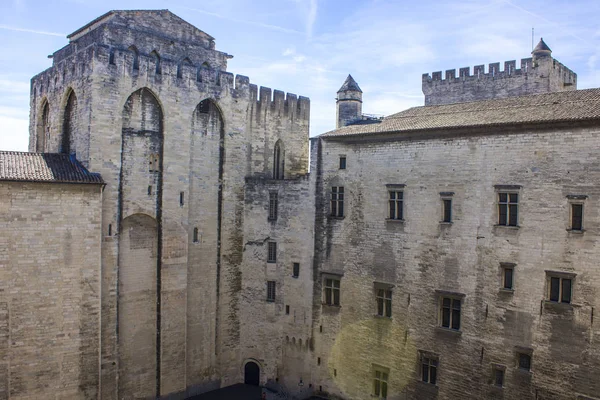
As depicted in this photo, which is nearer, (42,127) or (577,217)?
(577,217)

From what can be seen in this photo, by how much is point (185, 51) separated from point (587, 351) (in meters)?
23.1

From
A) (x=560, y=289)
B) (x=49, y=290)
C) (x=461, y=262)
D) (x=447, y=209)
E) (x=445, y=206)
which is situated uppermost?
(x=445, y=206)

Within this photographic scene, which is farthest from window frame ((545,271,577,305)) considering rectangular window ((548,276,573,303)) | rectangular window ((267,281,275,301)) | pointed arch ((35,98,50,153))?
pointed arch ((35,98,50,153))

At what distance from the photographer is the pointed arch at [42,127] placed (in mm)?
28094

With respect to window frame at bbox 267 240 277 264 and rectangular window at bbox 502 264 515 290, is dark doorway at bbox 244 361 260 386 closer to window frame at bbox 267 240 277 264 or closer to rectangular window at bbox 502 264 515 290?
Answer: window frame at bbox 267 240 277 264

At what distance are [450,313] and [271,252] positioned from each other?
9.77 m

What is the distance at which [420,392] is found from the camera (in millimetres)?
22297

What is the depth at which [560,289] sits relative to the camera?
18.9 m

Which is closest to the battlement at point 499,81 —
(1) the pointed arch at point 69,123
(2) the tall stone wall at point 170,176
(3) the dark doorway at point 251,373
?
(2) the tall stone wall at point 170,176

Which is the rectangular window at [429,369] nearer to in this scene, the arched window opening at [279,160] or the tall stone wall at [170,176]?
the tall stone wall at [170,176]

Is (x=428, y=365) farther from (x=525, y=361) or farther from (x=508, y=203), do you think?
(x=508, y=203)

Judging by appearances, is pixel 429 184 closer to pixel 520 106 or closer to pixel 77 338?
pixel 520 106

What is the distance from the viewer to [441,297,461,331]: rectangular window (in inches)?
842

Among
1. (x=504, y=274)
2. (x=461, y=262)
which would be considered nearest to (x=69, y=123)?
(x=461, y=262)
